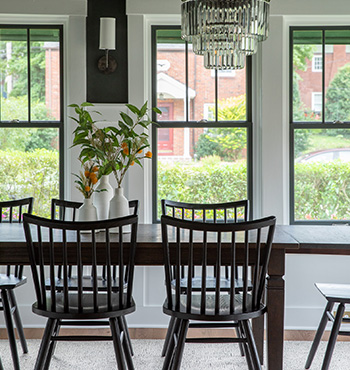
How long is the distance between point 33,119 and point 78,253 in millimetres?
2141

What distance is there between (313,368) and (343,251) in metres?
1.01

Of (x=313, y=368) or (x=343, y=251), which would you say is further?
(x=313, y=368)

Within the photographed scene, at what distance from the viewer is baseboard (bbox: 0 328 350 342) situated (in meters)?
4.16

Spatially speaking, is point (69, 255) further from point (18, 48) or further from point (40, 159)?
point (18, 48)

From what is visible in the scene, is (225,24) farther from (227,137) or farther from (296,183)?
(296,183)

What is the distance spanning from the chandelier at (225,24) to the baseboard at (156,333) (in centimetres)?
219

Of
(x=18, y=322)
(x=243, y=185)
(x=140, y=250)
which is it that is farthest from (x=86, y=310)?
(x=243, y=185)

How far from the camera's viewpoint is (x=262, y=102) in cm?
440

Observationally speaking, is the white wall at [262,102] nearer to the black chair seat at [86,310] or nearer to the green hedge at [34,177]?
the green hedge at [34,177]

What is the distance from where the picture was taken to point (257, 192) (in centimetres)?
452

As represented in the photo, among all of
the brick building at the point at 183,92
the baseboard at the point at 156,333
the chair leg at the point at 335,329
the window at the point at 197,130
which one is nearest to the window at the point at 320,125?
the window at the point at 197,130

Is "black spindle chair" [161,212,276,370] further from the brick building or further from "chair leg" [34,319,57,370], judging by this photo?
the brick building

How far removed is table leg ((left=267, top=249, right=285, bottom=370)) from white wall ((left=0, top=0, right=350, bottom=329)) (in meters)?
1.46

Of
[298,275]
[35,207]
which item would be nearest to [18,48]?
[35,207]
